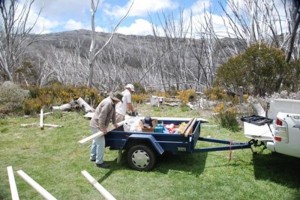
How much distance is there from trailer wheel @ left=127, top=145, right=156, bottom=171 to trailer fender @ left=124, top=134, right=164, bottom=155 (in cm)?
10

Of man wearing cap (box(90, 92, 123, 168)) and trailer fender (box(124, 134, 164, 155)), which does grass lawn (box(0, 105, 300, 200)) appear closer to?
man wearing cap (box(90, 92, 123, 168))

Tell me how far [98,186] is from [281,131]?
10.2 ft

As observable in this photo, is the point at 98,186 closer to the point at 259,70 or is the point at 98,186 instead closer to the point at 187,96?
the point at 259,70

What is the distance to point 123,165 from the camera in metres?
6.86

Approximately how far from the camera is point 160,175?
6273 mm

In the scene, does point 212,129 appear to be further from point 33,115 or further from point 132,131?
point 33,115

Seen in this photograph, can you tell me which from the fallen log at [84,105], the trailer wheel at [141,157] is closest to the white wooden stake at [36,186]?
the trailer wheel at [141,157]

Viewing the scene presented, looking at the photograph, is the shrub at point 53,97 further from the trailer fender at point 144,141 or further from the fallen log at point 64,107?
the trailer fender at point 144,141

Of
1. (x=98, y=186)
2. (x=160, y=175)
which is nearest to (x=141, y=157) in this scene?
(x=160, y=175)

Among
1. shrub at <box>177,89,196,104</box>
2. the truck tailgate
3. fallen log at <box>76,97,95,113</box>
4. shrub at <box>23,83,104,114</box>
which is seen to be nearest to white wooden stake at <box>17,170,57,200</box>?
the truck tailgate

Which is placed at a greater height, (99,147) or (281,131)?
(281,131)

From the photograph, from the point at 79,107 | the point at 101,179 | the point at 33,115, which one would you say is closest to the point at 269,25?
the point at 79,107

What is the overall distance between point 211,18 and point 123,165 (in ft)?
48.1

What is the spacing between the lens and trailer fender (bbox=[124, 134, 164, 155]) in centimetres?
620
